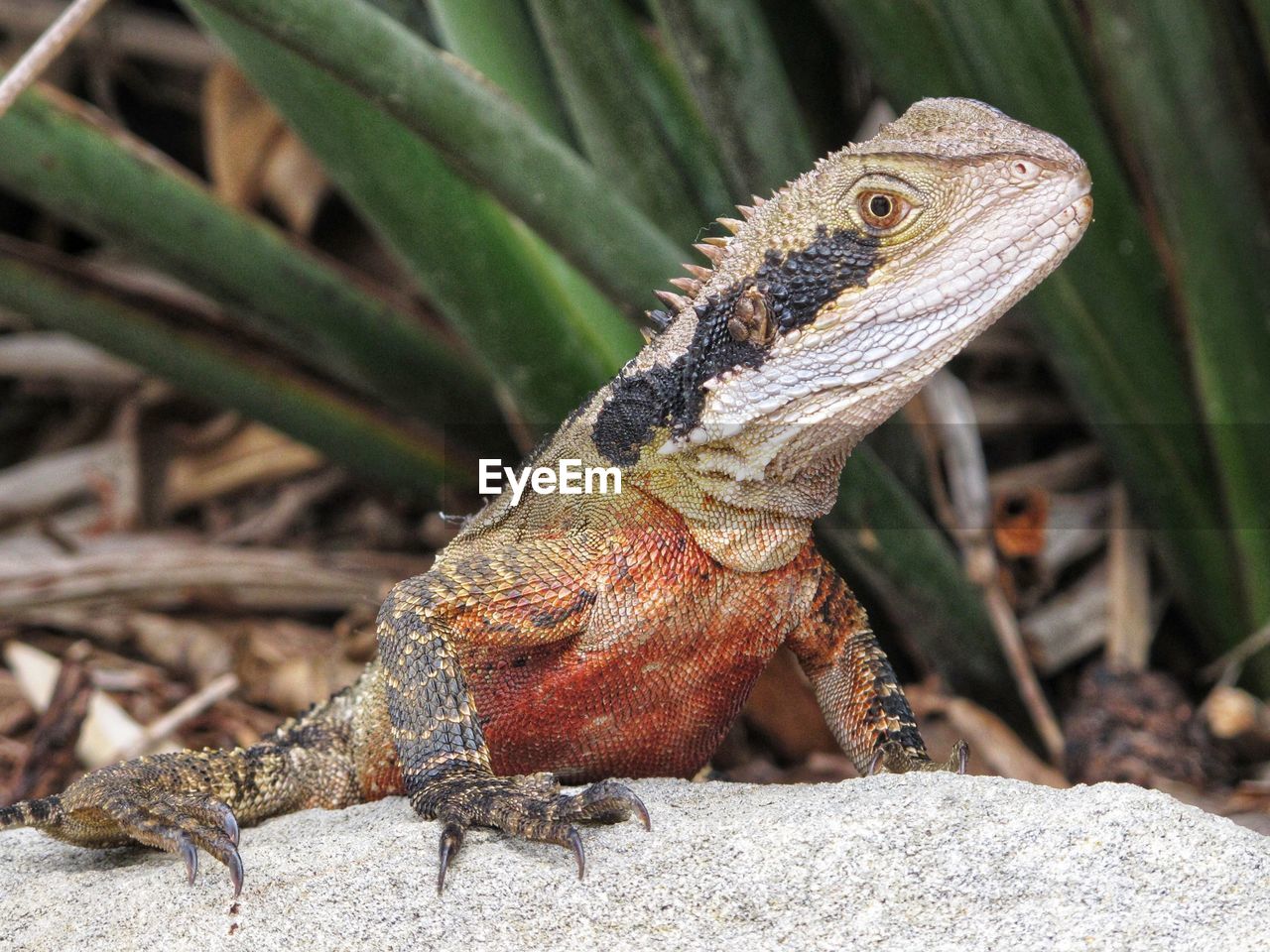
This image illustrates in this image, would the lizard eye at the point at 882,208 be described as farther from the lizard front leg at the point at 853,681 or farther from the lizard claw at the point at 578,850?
the lizard claw at the point at 578,850

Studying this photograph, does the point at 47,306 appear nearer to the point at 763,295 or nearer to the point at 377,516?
the point at 377,516

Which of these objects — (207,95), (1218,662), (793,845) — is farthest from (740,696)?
(207,95)

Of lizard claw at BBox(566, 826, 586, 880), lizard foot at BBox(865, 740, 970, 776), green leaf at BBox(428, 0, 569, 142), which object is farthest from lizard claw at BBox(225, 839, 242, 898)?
green leaf at BBox(428, 0, 569, 142)

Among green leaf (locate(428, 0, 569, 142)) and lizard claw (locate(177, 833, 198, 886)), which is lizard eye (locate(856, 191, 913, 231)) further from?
lizard claw (locate(177, 833, 198, 886))

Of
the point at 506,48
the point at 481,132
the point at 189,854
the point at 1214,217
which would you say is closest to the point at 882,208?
the point at 481,132

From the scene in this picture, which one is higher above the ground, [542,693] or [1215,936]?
[542,693]

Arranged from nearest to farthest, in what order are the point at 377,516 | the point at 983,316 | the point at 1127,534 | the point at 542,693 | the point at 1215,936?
1. the point at 1215,936
2. the point at 983,316
3. the point at 542,693
4. the point at 1127,534
5. the point at 377,516

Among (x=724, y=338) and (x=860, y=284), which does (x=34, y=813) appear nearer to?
(x=724, y=338)

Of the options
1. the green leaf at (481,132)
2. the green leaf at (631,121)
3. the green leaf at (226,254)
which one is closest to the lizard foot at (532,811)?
the green leaf at (481,132)
